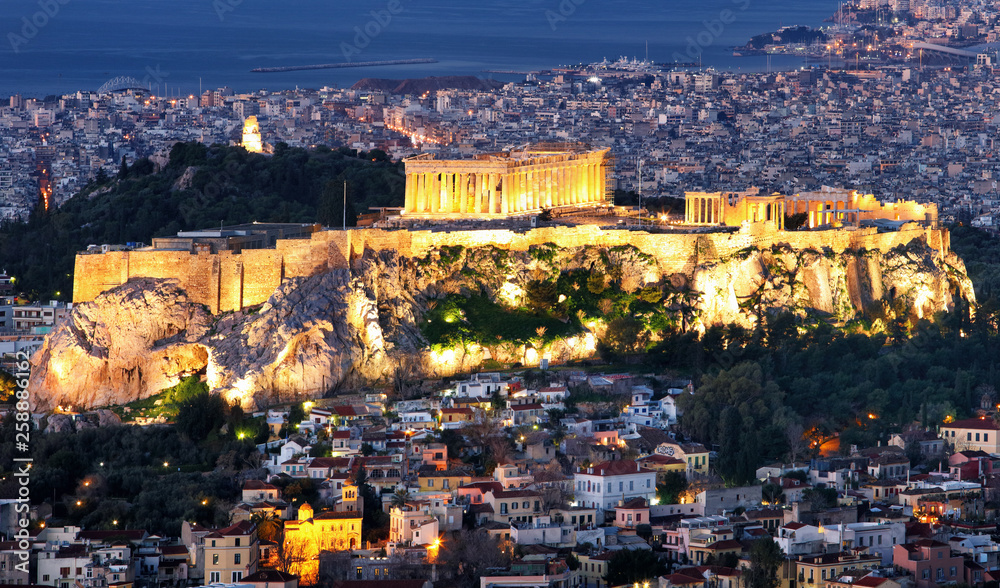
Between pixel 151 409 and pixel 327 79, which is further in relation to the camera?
pixel 327 79

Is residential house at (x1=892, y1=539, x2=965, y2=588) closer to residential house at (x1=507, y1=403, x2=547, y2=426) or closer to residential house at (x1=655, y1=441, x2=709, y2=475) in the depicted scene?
residential house at (x1=655, y1=441, x2=709, y2=475)

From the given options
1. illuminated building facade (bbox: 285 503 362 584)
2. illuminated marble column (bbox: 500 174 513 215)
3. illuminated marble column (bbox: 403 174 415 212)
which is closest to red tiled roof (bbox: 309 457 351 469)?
illuminated building facade (bbox: 285 503 362 584)

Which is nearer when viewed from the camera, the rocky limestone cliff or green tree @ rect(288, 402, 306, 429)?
green tree @ rect(288, 402, 306, 429)

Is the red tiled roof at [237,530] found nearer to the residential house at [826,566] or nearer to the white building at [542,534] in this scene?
the white building at [542,534]

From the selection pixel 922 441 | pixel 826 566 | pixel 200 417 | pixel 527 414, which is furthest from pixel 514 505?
pixel 922 441

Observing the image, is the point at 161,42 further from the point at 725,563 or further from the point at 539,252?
the point at 725,563

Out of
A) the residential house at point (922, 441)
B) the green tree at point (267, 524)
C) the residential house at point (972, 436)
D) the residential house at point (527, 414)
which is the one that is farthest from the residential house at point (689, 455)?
the green tree at point (267, 524)

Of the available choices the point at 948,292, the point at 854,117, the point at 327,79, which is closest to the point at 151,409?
the point at 948,292
